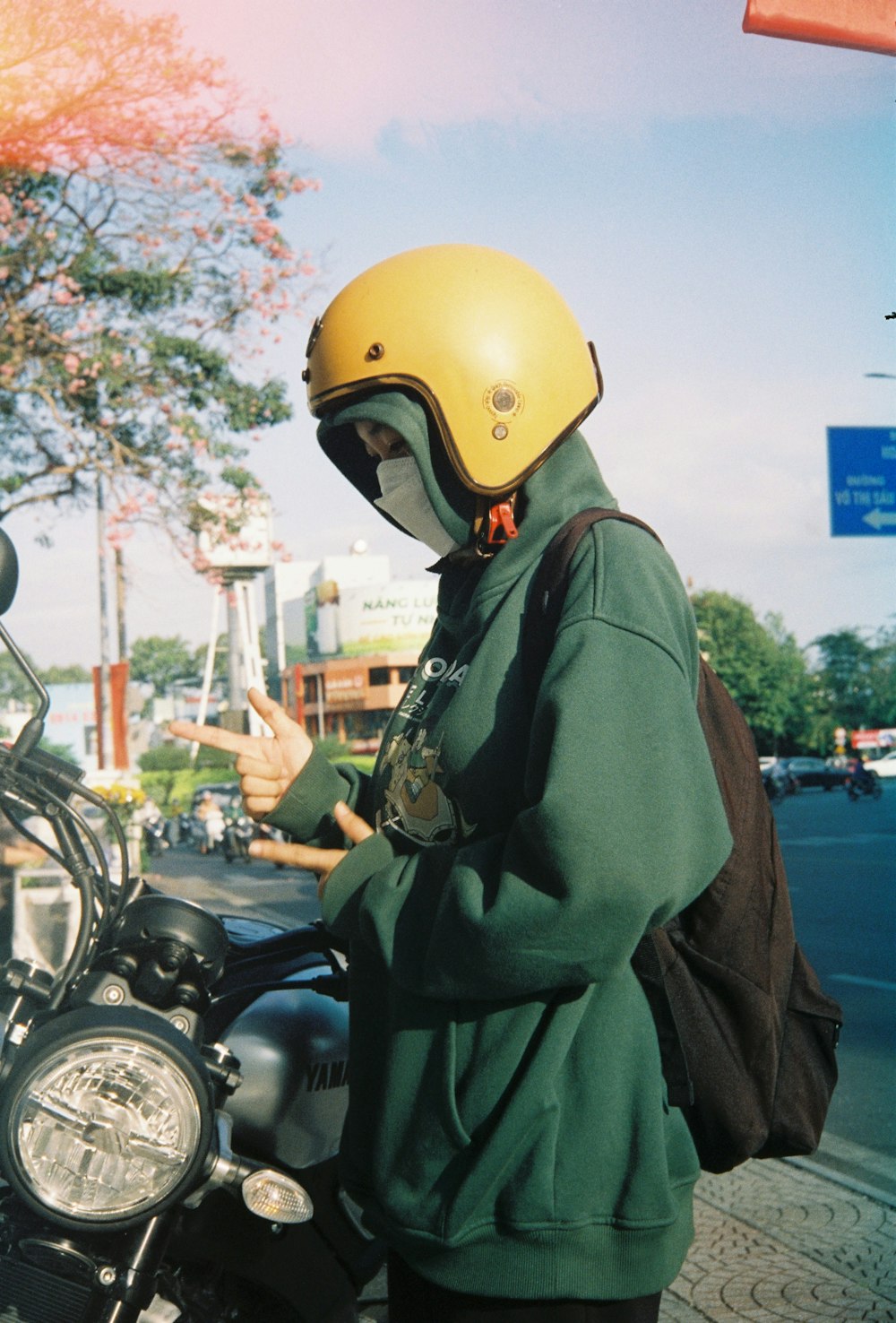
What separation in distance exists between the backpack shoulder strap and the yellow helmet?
0.18 metres

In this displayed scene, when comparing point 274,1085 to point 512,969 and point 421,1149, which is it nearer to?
point 421,1149

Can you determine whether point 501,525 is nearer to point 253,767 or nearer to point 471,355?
point 471,355

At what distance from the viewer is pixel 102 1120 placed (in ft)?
5.12

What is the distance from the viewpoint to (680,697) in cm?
131

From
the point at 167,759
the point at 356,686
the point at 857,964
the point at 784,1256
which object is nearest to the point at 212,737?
the point at 784,1256

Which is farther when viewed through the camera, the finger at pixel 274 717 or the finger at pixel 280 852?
the finger at pixel 274 717

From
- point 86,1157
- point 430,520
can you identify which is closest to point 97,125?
point 430,520

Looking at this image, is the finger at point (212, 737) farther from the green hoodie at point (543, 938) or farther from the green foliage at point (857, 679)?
the green foliage at point (857, 679)

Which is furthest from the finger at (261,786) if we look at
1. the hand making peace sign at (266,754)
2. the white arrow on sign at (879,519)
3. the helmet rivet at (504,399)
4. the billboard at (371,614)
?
the billboard at (371,614)

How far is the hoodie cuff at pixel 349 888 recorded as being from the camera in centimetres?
146

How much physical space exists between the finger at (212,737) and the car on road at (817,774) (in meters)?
47.4

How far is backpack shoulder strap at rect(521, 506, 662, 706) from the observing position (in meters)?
1.40

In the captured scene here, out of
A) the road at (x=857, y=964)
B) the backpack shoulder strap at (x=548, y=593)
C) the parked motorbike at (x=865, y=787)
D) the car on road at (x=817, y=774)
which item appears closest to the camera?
the backpack shoulder strap at (x=548, y=593)

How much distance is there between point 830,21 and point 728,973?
6.88 ft
